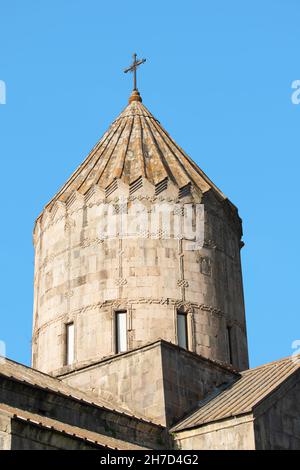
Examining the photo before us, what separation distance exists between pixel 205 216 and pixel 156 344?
4.17 m

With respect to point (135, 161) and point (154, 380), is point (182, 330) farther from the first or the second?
point (135, 161)

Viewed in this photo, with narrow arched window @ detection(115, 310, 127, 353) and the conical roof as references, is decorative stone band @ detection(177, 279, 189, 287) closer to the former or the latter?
narrow arched window @ detection(115, 310, 127, 353)

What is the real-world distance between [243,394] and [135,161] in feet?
21.9

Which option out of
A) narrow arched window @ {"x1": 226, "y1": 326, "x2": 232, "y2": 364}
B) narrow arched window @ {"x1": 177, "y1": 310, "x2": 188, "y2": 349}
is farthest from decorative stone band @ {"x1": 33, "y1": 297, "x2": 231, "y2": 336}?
narrow arched window @ {"x1": 226, "y1": 326, "x2": 232, "y2": 364}

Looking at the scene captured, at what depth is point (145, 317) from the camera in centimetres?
1997

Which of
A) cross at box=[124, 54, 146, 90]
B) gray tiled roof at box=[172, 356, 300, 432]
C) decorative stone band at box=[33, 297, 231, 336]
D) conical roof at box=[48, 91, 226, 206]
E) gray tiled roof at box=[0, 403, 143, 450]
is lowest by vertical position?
gray tiled roof at box=[0, 403, 143, 450]

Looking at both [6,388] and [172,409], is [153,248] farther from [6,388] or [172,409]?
[6,388]

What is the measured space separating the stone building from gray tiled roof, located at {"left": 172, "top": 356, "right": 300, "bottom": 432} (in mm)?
49

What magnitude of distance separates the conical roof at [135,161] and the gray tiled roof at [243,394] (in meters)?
4.80

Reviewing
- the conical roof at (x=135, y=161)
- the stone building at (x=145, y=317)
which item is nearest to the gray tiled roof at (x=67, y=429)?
the stone building at (x=145, y=317)

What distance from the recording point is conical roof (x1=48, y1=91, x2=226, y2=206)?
71.7 ft

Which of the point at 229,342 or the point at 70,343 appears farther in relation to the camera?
the point at 229,342

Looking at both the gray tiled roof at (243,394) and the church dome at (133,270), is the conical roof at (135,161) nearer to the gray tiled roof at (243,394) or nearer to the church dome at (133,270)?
the church dome at (133,270)

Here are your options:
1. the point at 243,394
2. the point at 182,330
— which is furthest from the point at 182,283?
the point at 243,394
